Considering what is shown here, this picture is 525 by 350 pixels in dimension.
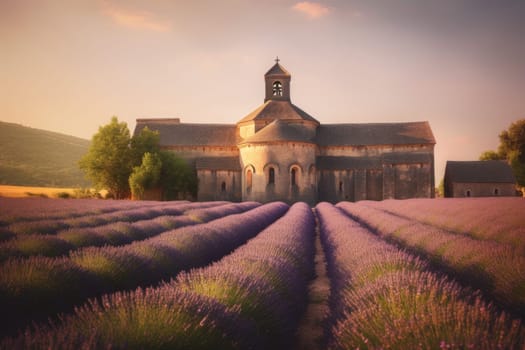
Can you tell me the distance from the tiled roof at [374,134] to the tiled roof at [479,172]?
16.1 feet

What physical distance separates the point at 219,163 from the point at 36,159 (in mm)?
56725

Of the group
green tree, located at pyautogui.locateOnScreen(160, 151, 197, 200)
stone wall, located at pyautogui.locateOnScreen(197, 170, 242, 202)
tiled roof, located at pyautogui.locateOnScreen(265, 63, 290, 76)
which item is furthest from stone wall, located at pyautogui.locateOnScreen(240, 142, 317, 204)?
tiled roof, located at pyautogui.locateOnScreen(265, 63, 290, 76)

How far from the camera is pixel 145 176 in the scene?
35938mm

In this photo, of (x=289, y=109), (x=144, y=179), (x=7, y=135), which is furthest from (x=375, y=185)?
(x=7, y=135)

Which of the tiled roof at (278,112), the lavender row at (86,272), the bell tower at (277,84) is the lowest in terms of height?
the lavender row at (86,272)

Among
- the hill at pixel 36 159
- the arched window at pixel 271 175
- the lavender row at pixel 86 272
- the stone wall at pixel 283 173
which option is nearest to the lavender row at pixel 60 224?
the lavender row at pixel 86 272

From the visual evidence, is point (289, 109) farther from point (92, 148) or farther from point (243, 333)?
point (243, 333)

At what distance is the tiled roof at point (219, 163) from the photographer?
39.1m

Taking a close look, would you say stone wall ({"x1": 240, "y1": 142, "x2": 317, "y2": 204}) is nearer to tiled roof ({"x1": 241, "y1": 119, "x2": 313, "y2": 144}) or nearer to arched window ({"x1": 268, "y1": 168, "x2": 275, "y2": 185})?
arched window ({"x1": 268, "y1": 168, "x2": 275, "y2": 185})

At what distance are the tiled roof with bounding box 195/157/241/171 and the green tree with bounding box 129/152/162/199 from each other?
429 centimetres

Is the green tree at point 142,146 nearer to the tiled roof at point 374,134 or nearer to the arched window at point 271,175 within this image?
the arched window at point 271,175

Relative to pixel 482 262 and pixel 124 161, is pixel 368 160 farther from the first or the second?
pixel 482 262

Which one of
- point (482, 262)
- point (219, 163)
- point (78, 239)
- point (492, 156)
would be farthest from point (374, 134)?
point (482, 262)

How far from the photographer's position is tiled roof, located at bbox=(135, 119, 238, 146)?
42.5 m
